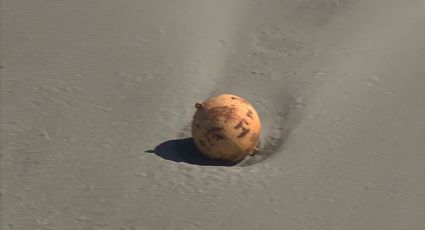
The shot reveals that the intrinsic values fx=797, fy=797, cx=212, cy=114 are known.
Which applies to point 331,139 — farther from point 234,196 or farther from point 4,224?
point 4,224

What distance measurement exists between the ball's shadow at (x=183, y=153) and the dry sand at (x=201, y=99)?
3 cm

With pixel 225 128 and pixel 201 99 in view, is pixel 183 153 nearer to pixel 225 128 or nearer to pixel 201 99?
pixel 225 128

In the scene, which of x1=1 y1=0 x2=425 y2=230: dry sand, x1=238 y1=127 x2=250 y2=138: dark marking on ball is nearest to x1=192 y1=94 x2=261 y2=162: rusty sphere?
x1=238 y1=127 x2=250 y2=138: dark marking on ball

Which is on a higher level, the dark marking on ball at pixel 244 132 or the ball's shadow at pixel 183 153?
the dark marking on ball at pixel 244 132

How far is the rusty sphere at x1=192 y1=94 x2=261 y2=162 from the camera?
7410mm

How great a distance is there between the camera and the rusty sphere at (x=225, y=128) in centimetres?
741

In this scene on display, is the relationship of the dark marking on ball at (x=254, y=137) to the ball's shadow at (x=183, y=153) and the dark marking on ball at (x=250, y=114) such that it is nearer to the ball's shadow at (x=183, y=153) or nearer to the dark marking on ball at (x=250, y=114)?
the dark marking on ball at (x=250, y=114)

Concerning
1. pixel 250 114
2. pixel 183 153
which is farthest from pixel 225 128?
pixel 183 153

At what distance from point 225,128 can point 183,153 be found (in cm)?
64

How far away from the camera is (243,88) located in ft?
29.8

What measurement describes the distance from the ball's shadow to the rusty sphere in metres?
0.09

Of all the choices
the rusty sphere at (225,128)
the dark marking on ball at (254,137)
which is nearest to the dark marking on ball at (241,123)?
the rusty sphere at (225,128)

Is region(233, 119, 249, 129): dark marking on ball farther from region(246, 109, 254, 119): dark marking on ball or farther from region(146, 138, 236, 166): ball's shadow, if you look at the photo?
region(146, 138, 236, 166): ball's shadow

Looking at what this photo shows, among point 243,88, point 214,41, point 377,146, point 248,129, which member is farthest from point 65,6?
point 377,146
